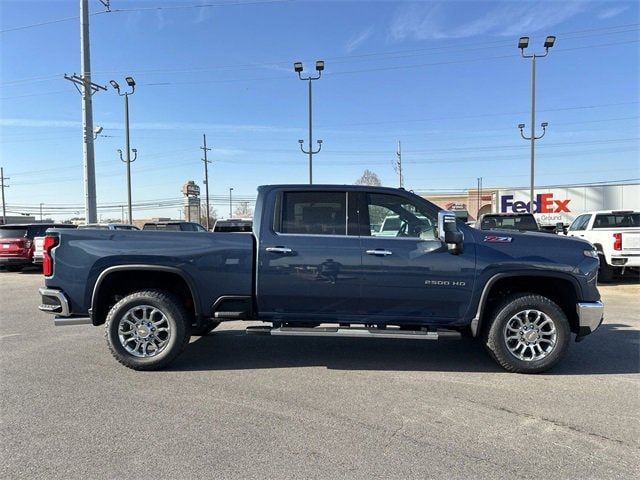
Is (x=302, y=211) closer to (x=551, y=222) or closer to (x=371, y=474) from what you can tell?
(x=371, y=474)

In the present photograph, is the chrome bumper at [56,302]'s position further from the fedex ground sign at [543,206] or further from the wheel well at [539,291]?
the fedex ground sign at [543,206]

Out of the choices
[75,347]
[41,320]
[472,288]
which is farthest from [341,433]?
[41,320]

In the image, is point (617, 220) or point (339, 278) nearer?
point (339, 278)

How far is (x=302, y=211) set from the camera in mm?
5398

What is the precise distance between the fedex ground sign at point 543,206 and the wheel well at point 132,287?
3150 centimetres

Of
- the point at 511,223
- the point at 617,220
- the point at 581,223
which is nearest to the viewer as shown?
A: the point at 617,220

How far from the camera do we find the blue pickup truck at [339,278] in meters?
5.07

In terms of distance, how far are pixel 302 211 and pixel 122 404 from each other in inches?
105

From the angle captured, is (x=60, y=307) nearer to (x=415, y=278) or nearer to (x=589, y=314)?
(x=415, y=278)

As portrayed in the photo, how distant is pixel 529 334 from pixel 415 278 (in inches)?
54.6

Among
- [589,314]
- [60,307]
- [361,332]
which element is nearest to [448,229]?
[361,332]

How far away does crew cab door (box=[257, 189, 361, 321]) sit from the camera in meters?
5.12

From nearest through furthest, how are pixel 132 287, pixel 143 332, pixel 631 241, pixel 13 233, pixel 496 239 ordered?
A: 1. pixel 496 239
2. pixel 143 332
3. pixel 132 287
4. pixel 631 241
5. pixel 13 233

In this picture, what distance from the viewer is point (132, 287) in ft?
18.4
